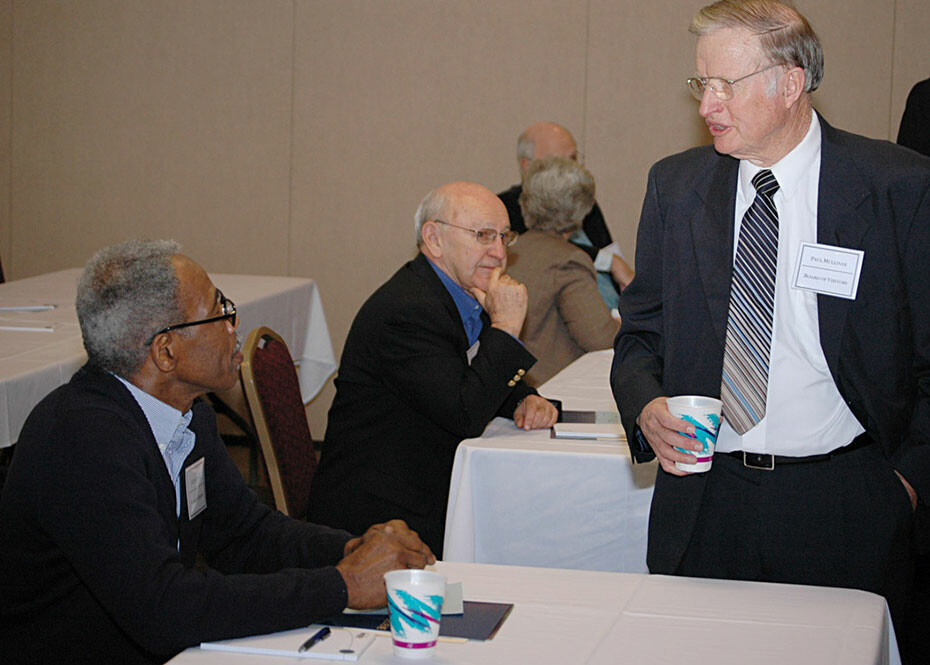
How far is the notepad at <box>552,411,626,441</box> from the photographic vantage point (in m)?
2.68

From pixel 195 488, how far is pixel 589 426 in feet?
3.94

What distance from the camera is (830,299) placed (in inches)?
66.1

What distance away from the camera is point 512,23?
5.91 meters

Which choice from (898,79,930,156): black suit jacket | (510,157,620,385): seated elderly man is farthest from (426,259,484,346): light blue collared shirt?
(898,79,930,156): black suit jacket

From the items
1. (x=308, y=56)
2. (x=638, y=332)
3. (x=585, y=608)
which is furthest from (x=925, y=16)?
(x=585, y=608)

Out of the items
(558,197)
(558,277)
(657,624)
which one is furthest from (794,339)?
(558,197)

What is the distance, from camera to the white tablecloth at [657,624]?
4.50ft

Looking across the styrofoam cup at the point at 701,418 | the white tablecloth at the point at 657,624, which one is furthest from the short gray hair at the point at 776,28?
the white tablecloth at the point at 657,624

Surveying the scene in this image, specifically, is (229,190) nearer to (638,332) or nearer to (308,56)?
(308,56)

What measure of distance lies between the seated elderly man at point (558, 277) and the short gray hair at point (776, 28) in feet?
7.02

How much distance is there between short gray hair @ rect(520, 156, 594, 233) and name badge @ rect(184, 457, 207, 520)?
94.4 inches

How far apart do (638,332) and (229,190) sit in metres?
4.82

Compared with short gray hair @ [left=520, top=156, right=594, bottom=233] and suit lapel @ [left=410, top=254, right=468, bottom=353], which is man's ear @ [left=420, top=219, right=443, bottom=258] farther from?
short gray hair @ [left=520, top=156, right=594, bottom=233]

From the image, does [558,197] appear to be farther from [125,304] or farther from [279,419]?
[125,304]
